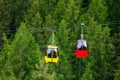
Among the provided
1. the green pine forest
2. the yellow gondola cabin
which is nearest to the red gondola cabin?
the yellow gondola cabin

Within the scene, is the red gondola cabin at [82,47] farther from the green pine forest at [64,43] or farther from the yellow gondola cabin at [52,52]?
the green pine forest at [64,43]

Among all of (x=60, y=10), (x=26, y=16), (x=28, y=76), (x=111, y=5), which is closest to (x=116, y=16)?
(x=111, y=5)

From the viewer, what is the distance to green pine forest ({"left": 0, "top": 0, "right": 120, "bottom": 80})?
2095 inches

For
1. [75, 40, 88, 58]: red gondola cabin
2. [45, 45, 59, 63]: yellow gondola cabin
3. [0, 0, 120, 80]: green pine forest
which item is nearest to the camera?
[75, 40, 88, 58]: red gondola cabin

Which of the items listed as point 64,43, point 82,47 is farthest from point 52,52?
point 64,43

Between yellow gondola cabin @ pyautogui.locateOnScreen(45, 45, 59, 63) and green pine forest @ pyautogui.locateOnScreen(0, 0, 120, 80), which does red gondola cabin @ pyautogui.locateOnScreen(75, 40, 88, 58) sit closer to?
yellow gondola cabin @ pyautogui.locateOnScreen(45, 45, 59, 63)

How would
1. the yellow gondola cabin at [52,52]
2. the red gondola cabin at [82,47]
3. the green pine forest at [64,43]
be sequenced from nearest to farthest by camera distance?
the red gondola cabin at [82,47] → the yellow gondola cabin at [52,52] → the green pine forest at [64,43]

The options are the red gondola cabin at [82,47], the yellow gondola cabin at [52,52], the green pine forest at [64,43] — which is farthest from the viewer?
the green pine forest at [64,43]

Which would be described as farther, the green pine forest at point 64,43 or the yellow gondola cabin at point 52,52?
the green pine forest at point 64,43

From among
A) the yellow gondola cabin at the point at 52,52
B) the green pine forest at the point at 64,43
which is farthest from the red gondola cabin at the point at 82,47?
the green pine forest at the point at 64,43

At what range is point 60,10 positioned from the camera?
68.8 meters

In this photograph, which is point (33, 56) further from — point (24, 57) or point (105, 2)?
point (105, 2)

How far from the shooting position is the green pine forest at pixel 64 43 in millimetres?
53219

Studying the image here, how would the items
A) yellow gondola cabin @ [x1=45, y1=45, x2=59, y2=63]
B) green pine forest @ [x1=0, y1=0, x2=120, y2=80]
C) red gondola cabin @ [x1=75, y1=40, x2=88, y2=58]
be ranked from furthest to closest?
green pine forest @ [x1=0, y1=0, x2=120, y2=80] → yellow gondola cabin @ [x1=45, y1=45, x2=59, y2=63] → red gondola cabin @ [x1=75, y1=40, x2=88, y2=58]
